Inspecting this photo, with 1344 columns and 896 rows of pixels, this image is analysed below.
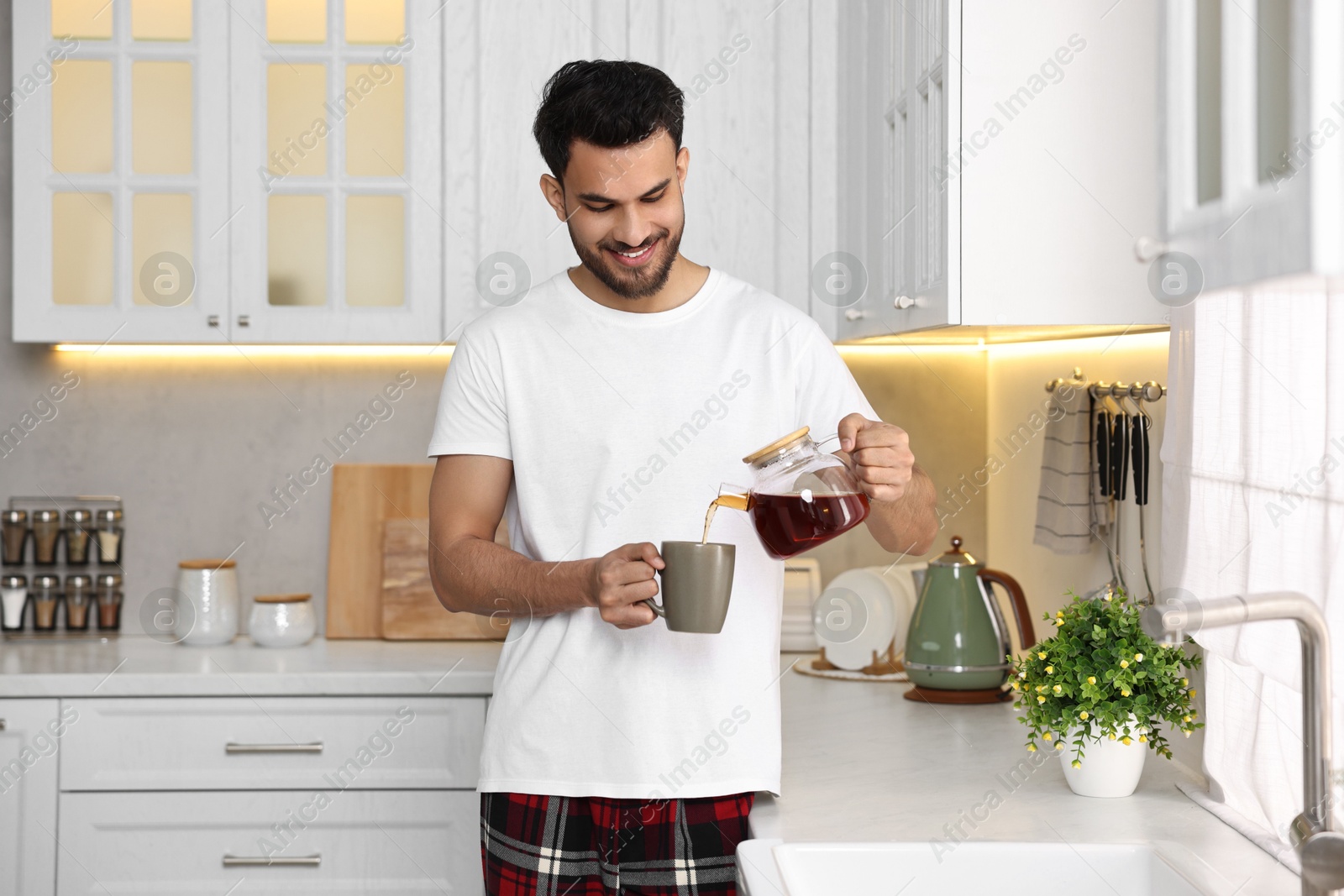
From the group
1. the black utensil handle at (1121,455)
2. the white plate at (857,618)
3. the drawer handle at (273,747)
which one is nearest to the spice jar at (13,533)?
the drawer handle at (273,747)

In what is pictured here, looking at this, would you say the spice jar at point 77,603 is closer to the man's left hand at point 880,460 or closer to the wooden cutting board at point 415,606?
the wooden cutting board at point 415,606

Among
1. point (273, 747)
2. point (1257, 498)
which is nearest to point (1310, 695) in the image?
point (1257, 498)

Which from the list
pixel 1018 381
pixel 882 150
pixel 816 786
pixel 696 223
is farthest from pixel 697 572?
pixel 1018 381

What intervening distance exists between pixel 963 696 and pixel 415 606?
1141 millimetres

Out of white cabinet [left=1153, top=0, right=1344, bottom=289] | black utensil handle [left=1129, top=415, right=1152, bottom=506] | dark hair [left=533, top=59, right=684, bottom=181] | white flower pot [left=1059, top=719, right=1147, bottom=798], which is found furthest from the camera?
black utensil handle [left=1129, top=415, right=1152, bottom=506]

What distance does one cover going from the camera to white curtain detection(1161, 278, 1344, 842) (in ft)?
3.99

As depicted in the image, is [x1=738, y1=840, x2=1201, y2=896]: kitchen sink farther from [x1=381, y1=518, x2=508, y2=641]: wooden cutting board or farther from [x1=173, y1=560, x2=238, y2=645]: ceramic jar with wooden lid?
[x1=173, y1=560, x2=238, y2=645]: ceramic jar with wooden lid

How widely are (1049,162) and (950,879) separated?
35.5 inches

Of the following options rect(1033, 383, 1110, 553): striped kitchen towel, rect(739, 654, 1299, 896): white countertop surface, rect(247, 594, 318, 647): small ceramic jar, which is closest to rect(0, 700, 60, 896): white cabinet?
rect(247, 594, 318, 647): small ceramic jar

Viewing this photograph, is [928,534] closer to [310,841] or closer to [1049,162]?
[1049,162]

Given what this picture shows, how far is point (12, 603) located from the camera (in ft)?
8.52

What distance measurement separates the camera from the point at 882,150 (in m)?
2.12

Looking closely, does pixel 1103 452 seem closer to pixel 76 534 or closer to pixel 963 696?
pixel 963 696

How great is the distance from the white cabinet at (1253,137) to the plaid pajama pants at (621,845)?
78 cm
